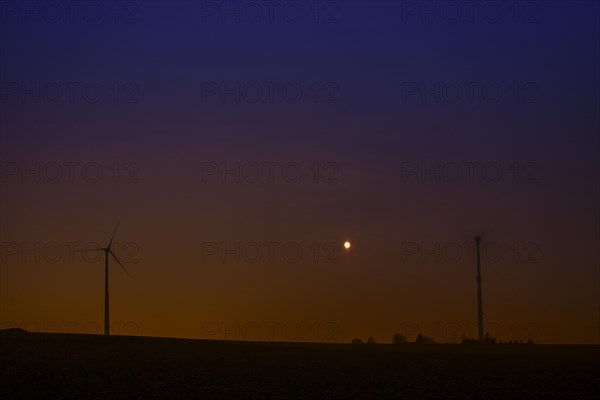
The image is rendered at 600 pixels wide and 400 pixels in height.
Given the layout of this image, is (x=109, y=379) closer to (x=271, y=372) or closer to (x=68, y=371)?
(x=68, y=371)

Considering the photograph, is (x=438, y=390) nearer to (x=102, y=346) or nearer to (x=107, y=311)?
(x=102, y=346)

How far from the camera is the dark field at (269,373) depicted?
37156 millimetres

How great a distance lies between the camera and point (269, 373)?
4325cm

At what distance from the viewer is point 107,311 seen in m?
80.9

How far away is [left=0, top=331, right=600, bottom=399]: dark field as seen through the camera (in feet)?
122

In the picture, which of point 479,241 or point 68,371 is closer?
point 68,371

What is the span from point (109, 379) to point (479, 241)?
57773 mm

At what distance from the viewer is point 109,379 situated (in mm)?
39281

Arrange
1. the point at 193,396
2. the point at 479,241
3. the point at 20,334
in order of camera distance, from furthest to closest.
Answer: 1. the point at 479,241
2. the point at 20,334
3. the point at 193,396

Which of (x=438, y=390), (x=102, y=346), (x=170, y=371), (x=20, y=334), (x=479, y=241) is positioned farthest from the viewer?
(x=479, y=241)

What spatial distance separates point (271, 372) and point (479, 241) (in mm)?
50588

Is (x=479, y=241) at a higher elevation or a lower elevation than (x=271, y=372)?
higher

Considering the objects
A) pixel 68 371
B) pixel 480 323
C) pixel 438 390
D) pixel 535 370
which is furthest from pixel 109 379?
pixel 480 323

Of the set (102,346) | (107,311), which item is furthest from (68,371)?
(107,311)
